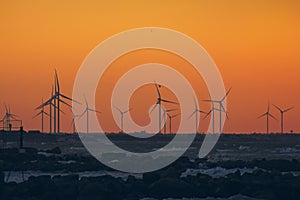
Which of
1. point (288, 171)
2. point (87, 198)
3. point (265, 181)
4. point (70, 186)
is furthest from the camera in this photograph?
point (288, 171)

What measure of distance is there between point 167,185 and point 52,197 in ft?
20.5

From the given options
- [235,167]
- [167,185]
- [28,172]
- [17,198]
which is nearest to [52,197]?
[17,198]

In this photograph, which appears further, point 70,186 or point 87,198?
point 70,186

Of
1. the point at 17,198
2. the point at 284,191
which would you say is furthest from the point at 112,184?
the point at 284,191

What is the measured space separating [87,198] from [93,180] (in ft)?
25.5

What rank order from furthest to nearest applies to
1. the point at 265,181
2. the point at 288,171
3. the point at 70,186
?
the point at 288,171 < the point at 265,181 < the point at 70,186

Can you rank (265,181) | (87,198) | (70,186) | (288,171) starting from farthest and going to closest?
(288,171) < (265,181) < (70,186) < (87,198)

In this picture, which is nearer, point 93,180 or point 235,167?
point 93,180

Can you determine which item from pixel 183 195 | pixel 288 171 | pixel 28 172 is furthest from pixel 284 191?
pixel 28 172

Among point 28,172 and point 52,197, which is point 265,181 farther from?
point 28,172

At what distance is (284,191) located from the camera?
5081cm

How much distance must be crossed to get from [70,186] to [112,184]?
2.16 meters

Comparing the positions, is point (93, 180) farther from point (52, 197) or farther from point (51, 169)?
point (51, 169)

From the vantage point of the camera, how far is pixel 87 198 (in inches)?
1909
